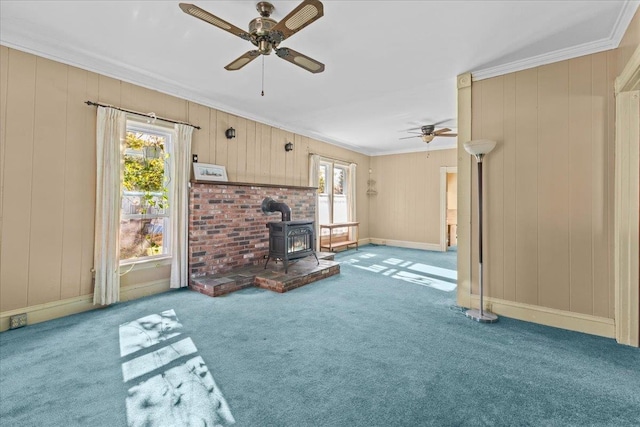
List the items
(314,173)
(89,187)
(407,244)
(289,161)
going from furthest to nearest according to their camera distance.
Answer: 1. (407,244)
2. (314,173)
3. (289,161)
4. (89,187)

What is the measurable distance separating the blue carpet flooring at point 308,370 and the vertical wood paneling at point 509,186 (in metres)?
0.46

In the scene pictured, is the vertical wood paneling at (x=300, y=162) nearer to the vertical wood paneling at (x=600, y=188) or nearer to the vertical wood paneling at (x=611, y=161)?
the vertical wood paneling at (x=600, y=188)

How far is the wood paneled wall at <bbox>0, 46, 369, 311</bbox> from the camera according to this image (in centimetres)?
269

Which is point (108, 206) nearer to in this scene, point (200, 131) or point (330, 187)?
point (200, 131)

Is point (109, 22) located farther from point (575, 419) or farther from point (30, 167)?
point (575, 419)

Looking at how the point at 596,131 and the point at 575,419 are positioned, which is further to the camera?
the point at 596,131

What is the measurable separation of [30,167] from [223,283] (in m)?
2.29

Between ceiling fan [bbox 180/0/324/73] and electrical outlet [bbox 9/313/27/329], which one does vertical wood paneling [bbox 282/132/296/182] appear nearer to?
ceiling fan [bbox 180/0/324/73]

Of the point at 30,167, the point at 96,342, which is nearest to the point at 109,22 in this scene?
the point at 30,167

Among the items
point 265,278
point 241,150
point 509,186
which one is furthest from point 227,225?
point 509,186

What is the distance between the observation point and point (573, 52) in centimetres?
276

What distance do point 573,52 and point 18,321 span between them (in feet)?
19.4

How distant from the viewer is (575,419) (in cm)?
156

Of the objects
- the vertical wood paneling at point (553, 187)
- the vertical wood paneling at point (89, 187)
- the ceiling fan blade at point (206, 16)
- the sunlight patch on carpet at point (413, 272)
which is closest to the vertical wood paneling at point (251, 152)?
the vertical wood paneling at point (89, 187)
